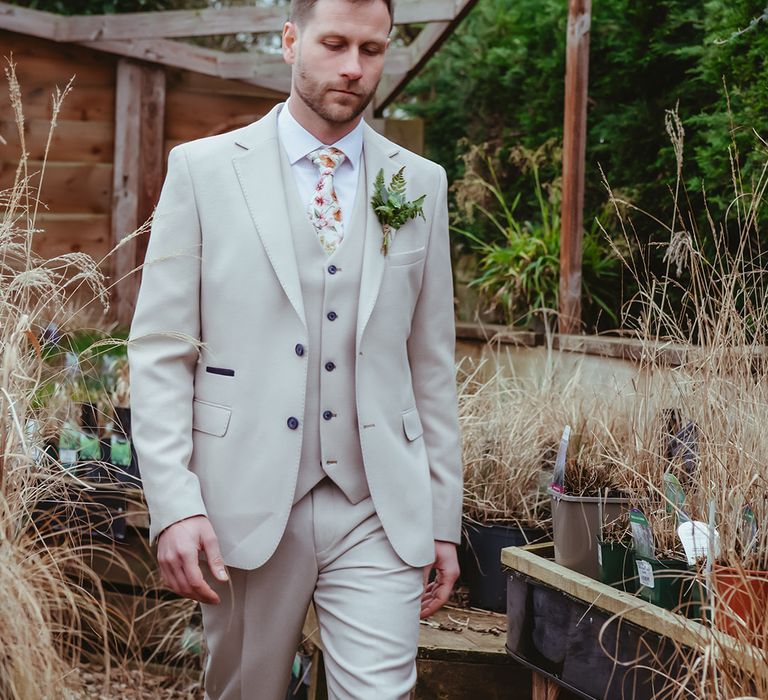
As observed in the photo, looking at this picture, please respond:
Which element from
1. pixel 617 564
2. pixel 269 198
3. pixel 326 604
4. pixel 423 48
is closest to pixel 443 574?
pixel 326 604

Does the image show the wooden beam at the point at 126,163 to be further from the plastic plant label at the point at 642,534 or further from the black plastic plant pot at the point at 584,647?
the plastic plant label at the point at 642,534

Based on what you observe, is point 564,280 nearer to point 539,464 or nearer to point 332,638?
point 539,464

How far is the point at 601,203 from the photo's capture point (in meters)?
6.26

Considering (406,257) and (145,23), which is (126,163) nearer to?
(145,23)

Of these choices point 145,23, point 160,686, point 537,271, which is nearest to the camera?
point 160,686

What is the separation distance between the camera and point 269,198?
2.26m

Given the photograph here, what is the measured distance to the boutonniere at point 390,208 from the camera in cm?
234

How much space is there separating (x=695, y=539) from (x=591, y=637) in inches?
14.5

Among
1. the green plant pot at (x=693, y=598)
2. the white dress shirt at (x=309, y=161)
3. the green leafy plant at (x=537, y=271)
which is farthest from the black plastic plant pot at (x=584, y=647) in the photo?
the green leafy plant at (x=537, y=271)

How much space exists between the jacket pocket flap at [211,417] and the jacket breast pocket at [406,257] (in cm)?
47

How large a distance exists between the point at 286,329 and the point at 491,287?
12.5 feet

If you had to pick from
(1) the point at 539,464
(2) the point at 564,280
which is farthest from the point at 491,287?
(1) the point at 539,464

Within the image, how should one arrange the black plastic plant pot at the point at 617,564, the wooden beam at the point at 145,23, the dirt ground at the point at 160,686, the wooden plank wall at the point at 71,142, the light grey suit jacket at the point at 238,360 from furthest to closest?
the wooden plank wall at the point at 71,142 → the wooden beam at the point at 145,23 → the dirt ground at the point at 160,686 → the black plastic plant pot at the point at 617,564 → the light grey suit jacket at the point at 238,360

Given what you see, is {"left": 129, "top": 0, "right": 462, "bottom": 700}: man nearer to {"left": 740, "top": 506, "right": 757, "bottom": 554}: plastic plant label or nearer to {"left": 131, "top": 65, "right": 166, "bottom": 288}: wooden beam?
{"left": 740, "top": 506, "right": 757, "bottom": 554}: plastic plant label
